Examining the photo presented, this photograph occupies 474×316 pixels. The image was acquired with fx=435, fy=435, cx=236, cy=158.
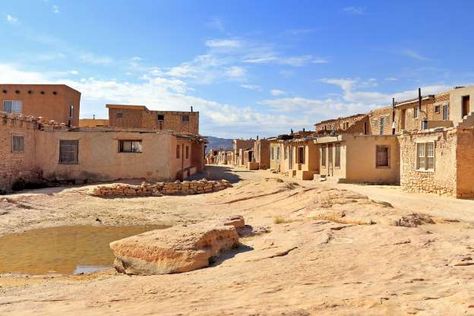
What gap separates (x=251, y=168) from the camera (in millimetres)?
42625

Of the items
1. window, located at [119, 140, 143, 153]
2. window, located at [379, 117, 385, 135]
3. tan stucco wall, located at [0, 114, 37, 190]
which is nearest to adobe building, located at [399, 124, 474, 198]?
window, located at [119, 140, 143, 153]

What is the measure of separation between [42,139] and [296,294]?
21.3 m

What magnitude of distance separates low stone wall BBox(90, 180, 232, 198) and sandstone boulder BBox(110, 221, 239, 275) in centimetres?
1141

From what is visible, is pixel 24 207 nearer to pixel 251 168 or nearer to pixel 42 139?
pixel 42 139

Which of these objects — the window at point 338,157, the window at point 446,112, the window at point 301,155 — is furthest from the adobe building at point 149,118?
the window at point 446,112

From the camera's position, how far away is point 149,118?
3562 centimetres

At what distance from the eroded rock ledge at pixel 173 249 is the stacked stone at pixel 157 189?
448 inches

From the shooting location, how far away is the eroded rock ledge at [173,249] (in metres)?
8.30

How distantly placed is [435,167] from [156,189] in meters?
12.6

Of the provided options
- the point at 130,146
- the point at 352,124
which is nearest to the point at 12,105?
the point at 130,146

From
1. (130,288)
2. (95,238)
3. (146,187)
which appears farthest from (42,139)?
(130,288)

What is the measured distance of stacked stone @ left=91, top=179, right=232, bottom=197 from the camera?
2030 centimetres

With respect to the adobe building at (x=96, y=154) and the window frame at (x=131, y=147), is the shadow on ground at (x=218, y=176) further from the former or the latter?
the window frame at (x=131, y=147)

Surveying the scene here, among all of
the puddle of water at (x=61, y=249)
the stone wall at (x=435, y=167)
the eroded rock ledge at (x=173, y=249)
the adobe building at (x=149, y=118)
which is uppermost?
the adobe building at (x=149, y=118)
